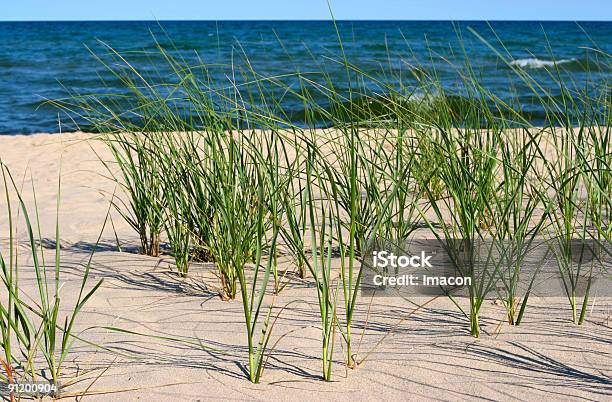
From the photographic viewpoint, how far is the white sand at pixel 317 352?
1.66 metres

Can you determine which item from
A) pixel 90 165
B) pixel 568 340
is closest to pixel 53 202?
pixel 90 165

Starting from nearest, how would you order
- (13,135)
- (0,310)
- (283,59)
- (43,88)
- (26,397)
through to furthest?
(0,310) < (26,397) < (13,135) < (43,88) < (283,59)

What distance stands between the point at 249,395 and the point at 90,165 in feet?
14.4

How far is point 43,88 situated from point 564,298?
35.6ft

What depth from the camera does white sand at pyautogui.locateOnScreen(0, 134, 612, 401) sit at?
1.66m

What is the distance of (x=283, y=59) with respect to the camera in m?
15.5

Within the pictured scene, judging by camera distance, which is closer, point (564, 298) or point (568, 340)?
Result: point (568, 340)

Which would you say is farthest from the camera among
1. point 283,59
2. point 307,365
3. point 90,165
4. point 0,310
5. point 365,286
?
point 283,59

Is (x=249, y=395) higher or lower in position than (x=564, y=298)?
lower

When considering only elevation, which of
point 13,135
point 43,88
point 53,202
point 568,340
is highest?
point 43,88

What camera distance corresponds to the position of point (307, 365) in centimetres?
178

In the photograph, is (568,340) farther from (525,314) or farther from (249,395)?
(249,395)

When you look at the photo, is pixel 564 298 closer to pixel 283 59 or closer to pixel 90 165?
pixel 90 165

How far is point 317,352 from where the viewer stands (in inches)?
72.6
